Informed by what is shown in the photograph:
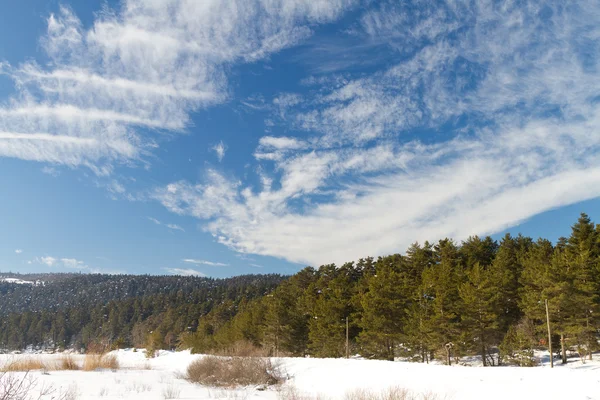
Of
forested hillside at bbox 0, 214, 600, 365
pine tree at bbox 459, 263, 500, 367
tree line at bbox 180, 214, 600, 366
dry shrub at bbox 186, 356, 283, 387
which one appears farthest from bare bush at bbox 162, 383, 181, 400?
pine tree at bbox 459, 263, 500, 367

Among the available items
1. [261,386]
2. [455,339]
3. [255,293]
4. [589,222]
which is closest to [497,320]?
[455,339]

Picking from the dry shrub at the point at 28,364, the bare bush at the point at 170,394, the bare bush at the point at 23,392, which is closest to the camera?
the bare bush at the point at 23,392

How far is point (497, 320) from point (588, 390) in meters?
22.8

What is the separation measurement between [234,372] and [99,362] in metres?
8.89

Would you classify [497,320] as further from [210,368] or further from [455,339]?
[210,368]

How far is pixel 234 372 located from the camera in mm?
25844

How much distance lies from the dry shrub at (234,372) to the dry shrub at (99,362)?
18.1 ft

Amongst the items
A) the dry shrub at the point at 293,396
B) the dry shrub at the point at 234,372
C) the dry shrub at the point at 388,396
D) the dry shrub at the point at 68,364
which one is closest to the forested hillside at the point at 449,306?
the dry shrub at the point at 234,372

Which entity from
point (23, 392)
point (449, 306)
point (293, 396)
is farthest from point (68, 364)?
point (449, 306)

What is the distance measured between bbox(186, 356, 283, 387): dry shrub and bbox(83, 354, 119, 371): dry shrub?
5.53 meters

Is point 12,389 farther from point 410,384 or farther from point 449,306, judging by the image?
point 449,306

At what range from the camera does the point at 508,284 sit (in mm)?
41281

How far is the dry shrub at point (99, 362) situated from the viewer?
22.0m

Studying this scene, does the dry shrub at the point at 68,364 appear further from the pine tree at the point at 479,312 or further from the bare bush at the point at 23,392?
the pine tree at the point at 479,312
